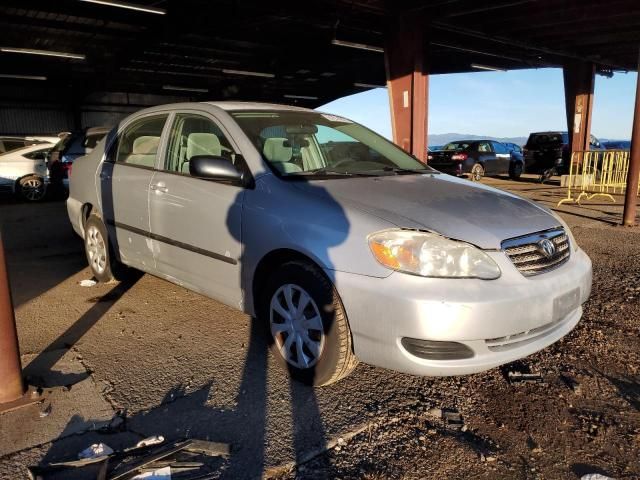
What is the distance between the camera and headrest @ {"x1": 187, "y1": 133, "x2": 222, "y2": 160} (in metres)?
3.68

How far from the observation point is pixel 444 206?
2896 millimetres

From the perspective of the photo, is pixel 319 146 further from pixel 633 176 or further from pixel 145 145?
pixel 633 176

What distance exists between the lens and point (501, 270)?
8.45ft

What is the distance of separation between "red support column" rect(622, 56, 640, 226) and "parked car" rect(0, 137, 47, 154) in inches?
504

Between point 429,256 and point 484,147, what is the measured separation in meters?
17.2

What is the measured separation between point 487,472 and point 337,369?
34.9 inches

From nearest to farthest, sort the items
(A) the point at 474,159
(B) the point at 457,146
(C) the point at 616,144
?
(A) the point at 474,159
(B) the point at 457,146
(C) the point at 616,144

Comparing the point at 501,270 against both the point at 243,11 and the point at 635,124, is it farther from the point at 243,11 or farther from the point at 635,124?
the point at 243,11

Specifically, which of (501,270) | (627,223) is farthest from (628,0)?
(501,270)

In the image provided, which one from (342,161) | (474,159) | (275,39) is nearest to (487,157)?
(474,159)

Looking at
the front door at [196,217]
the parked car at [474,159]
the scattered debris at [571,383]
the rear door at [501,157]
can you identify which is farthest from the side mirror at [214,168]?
the rear door at [501,157]

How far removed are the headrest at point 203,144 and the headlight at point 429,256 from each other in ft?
5.35

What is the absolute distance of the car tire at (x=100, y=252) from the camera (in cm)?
468

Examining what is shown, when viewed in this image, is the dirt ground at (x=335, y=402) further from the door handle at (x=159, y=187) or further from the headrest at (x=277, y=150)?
the headrest at (x=277, y=150)
